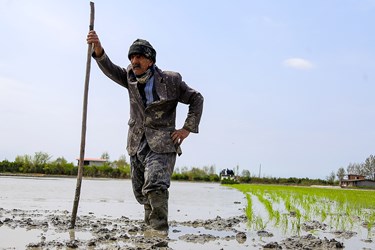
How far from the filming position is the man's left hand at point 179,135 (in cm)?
419

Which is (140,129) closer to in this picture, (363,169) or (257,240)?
(257,240)

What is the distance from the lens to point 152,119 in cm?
417

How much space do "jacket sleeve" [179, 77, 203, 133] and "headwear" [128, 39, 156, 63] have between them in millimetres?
394

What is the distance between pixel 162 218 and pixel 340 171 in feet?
279

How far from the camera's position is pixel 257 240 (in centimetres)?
398

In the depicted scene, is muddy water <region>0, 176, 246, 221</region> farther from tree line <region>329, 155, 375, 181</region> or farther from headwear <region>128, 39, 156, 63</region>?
tree line <region>329, 155, 375, 181</region>

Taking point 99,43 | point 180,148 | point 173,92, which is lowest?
point 180,148

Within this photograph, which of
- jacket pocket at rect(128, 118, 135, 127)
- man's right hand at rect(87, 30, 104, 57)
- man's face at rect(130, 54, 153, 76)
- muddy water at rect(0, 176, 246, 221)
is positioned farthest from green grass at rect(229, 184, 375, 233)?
A: man's right hand at rect(87, 30, 104, 57)

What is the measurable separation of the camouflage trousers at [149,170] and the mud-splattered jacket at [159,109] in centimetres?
6

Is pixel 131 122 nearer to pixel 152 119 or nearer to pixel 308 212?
pixel 152 119

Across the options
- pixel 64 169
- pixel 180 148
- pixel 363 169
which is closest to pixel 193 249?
pixel 180 148

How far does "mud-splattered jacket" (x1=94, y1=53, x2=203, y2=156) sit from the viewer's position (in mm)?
4152

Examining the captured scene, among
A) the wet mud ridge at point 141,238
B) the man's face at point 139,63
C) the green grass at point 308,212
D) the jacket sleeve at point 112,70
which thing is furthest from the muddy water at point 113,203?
the man's face at point 139,63

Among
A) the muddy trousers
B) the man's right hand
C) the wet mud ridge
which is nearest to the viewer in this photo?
the wet mud ridge
